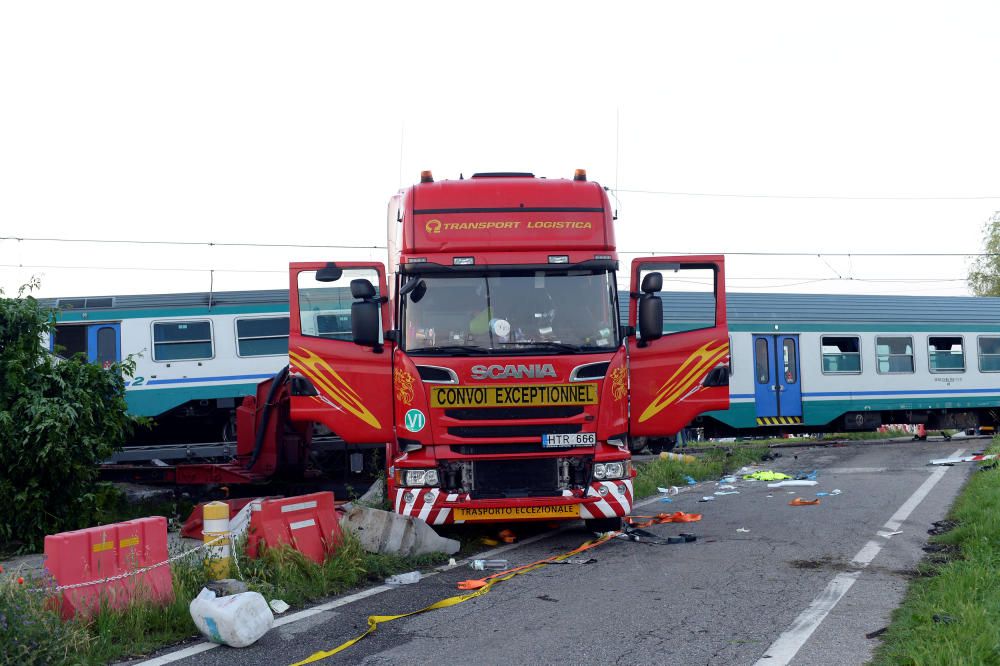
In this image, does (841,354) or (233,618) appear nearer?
(233,618)

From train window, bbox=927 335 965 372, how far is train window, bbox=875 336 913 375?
59cm

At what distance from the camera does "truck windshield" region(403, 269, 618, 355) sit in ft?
30.0

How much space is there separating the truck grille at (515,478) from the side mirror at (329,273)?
2.23 meters

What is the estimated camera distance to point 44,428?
9875mm

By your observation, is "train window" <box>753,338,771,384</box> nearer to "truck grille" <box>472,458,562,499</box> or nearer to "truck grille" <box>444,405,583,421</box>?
"truck grille" <box>472,458,562,499</box>

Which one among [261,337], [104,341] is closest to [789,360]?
[261,337]

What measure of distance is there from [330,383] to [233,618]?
389 centimetres

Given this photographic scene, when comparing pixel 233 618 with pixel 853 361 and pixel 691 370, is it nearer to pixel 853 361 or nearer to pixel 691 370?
pixel 691 370

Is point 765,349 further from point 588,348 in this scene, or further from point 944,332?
point 588,348

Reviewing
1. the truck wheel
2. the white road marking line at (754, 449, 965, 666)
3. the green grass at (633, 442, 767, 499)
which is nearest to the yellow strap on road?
the truck wheel

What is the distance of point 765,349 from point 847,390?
2.55 metres

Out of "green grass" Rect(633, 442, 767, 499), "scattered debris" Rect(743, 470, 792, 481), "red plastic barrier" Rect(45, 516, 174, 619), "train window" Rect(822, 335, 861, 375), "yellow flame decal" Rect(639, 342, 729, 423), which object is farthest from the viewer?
"train window" Rect(822, 335, 861, 375)

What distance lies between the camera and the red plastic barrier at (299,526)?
7902mm

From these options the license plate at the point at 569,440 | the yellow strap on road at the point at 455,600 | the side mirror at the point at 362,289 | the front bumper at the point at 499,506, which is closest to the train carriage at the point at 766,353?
the side mirror at the point at 362,289
